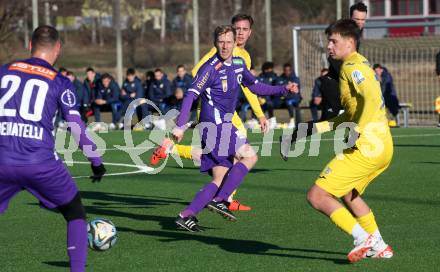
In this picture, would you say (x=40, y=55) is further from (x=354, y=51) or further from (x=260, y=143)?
(x=260, y=143)

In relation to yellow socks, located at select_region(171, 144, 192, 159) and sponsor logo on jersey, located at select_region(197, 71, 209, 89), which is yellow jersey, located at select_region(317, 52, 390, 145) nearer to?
sponsor logo on jersey, located at select_region(197, 71, 209, 89)

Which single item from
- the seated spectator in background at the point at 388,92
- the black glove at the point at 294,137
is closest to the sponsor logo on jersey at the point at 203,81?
the black glove at the point at 294,137

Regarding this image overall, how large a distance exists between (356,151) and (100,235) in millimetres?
2113

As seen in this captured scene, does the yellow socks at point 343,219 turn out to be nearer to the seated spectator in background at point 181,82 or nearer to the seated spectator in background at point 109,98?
the seated spectator in background at point 181,82

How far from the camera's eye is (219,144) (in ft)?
32.9

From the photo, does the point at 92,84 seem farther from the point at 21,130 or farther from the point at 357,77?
the point at 21,130

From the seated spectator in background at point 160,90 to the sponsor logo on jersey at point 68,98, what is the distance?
62.2 ft

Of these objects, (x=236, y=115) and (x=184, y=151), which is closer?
A: (x=236, y=115)

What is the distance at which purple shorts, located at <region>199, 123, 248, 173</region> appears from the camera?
10.0 m

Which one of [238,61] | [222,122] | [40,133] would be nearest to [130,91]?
[238,61]

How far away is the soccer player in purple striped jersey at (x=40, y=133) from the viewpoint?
670 cm

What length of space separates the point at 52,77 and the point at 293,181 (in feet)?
22.8

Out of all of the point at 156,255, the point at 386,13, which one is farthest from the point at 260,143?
the point at 386,13

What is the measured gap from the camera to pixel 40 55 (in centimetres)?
694
